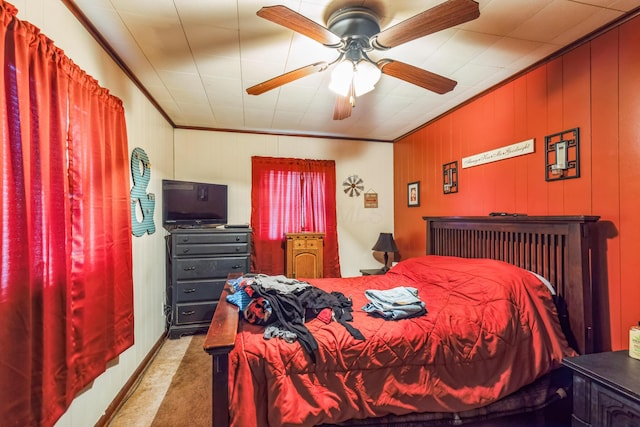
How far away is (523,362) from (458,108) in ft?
7.80

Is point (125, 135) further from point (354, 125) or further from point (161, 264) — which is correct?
point (354, 125)

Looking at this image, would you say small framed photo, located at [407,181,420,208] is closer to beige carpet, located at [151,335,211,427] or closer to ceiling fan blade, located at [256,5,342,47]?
ceiling fan blade, located at [256,5,342,47]

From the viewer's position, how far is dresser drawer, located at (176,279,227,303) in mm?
3066

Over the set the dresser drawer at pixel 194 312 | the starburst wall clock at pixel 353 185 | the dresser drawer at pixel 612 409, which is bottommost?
the dresser drawer at pixel 194 312

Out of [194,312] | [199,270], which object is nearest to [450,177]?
[199,270]

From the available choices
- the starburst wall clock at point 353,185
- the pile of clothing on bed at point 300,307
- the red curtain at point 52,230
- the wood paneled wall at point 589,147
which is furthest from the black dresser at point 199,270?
the wood paneled wall at point 589,147

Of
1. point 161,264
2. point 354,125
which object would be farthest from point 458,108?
point 161,264

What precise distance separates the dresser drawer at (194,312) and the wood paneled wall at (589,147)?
116 inches

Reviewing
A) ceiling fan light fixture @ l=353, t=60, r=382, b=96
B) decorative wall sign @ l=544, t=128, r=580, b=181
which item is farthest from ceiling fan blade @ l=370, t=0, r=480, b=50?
decorative wall sign @ l=544, t=128, r=580, b=181

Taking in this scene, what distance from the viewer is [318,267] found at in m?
3.79

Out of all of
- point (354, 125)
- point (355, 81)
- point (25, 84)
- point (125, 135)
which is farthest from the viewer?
point (354, 125)

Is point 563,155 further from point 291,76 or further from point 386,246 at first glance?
point 386,246

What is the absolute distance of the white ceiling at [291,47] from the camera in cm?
156

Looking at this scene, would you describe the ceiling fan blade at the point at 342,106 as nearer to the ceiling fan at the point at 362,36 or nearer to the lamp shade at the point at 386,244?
the ceiling fan at the point at 362,36
